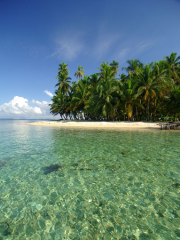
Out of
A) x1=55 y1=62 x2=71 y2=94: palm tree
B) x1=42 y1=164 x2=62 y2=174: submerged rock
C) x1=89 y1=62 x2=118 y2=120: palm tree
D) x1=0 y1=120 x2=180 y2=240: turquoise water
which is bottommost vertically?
x1=0 y1=120 x2=180 y2=240: turquoise water

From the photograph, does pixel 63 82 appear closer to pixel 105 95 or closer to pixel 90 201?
pixel 105 95

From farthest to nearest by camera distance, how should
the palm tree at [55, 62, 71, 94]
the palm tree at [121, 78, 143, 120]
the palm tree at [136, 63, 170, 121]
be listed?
1. the palm tree at [55, 62, 71, 94]
2. the palm tree at [121, 78, 143, 120]
3. the palm tree at [136, 63, 170, 121]

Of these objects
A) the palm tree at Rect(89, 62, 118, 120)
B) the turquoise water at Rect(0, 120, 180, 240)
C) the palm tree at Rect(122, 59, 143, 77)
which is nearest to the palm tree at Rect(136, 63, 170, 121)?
the palm tree at Rect(89, 62, 118, 120)

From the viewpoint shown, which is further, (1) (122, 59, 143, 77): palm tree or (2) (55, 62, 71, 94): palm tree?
(2) (55, 62, 71, 94): palm tree

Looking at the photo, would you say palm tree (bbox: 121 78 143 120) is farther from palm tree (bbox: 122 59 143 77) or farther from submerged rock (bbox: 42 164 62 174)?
submerged rock (bbox: 42 164 62 174)

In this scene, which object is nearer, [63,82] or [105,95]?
[105,95]

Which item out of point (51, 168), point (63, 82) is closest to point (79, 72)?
point (63, 82)

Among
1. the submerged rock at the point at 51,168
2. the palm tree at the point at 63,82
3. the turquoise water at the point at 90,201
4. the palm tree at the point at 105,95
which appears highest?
the palm tree at the point at 63,82

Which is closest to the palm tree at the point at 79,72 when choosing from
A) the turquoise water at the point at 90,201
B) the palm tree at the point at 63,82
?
the palm tree at the point at 63,82

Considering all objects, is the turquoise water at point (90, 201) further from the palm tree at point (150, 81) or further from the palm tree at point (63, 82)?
the palm tree at point (63, 82)

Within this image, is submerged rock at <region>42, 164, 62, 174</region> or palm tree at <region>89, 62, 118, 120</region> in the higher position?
palm tree at <region>89, 62, 118, 120</region>

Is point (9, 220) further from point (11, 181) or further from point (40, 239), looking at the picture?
point (11, 181)

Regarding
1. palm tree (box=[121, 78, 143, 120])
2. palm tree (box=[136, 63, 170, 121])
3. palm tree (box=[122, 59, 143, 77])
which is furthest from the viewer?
palm tree (box=[122, 59, 143, 77])

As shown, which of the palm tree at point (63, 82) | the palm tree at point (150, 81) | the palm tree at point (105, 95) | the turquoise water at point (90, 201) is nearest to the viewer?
the turquoise water at point (90, 201)
